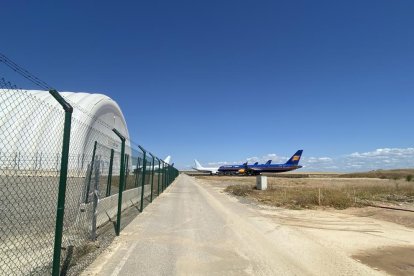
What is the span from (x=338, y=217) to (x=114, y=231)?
32.4 ft

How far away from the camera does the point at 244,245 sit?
363 inches

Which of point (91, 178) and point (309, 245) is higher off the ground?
point (91, 178)

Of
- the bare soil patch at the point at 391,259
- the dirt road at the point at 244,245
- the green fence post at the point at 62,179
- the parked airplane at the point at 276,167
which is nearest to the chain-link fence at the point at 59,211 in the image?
the green fence post at the point at 62,179

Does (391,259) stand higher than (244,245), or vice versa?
(244,245)

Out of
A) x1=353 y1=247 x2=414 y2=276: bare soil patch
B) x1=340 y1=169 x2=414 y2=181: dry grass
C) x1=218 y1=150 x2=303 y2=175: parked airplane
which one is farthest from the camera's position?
x1=218 y1=150 x2=303 y2=175: parked airplane

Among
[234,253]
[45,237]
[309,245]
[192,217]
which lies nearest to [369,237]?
[309,245]

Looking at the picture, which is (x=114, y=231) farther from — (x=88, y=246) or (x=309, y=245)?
(x=309, y=245)

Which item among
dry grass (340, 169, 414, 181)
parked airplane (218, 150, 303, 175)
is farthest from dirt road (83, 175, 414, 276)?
parked airplane (218, 150, 303, 175)

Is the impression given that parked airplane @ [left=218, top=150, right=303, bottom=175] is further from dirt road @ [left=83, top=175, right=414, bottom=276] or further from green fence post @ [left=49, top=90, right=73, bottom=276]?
green fence post @ [left=49, top=90, right=73, bottom=276]

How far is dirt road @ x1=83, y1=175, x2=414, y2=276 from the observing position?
695 centimetres

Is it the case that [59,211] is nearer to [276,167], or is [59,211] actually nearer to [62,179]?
[62,179]

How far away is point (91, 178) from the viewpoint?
358 inches

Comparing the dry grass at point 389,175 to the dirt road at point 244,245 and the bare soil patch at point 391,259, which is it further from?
the bare soil patch at point 391,259

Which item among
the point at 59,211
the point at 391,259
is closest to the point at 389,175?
the point at 391,259
